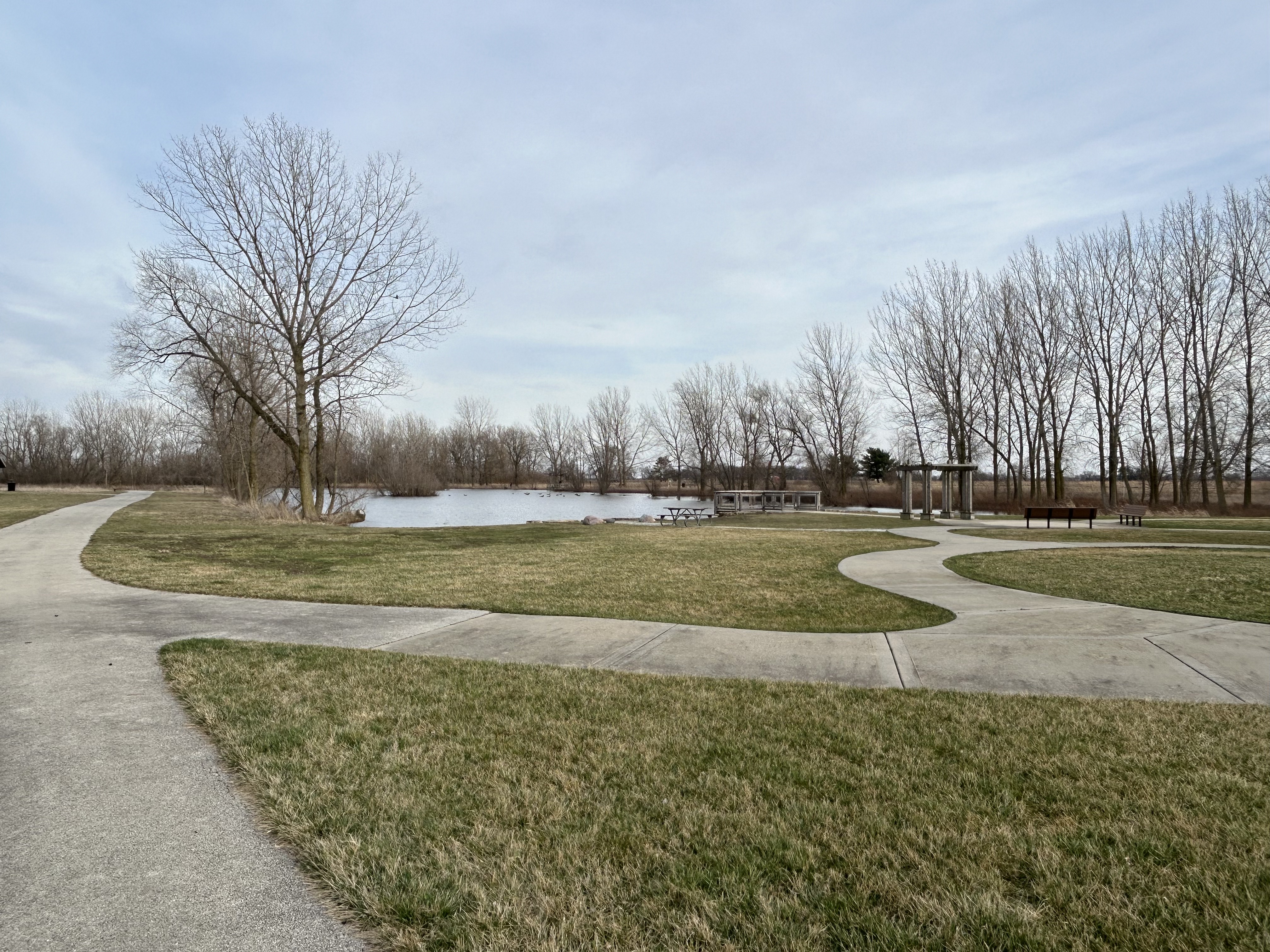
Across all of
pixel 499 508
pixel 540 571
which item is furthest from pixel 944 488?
pixel 499 508

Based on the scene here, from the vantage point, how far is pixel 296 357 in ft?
69.7

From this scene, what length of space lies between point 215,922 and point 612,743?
1.80 meters

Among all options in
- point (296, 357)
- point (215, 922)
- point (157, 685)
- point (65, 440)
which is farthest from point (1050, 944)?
point (65, 440)

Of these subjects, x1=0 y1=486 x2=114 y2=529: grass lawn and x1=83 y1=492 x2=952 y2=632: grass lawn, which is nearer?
x1=83 y1=492 x2=952 y2=632: grass lawn

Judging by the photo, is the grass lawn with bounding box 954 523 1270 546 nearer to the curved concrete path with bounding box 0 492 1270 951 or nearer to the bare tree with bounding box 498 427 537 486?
the curved concrete path with bounding box 0 492 1270 951

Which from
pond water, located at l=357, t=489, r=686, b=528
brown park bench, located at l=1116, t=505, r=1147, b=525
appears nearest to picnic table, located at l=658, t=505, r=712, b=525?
pond water, located at l=357, t=489, r=686, b=528

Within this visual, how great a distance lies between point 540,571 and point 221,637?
15.7ft

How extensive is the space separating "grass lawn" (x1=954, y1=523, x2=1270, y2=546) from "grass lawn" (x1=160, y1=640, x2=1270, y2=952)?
42.8ft

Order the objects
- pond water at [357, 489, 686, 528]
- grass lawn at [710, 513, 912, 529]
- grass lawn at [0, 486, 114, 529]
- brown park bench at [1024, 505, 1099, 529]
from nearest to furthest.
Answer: grass lawn at [0, 486, 114, 529] < brown park bench at [1024, 505, 1099, 529] < grass lawn at [710, 513, 912, 529] < pond water at [357, 489, 686, 528]

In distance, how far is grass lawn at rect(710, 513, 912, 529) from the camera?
21.4 meters

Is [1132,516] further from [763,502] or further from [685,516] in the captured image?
[685,516]

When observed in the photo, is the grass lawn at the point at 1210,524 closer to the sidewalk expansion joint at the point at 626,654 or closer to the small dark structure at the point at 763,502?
the small dark structure at the point at 763,502

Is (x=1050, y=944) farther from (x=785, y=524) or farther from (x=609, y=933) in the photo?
(x=785, y=524)

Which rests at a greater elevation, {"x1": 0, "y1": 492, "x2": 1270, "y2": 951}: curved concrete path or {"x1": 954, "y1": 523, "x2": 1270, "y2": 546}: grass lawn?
{"x1": 0, "y1": 492, "x2": 1270, "y2": 951}: curved concrete path
